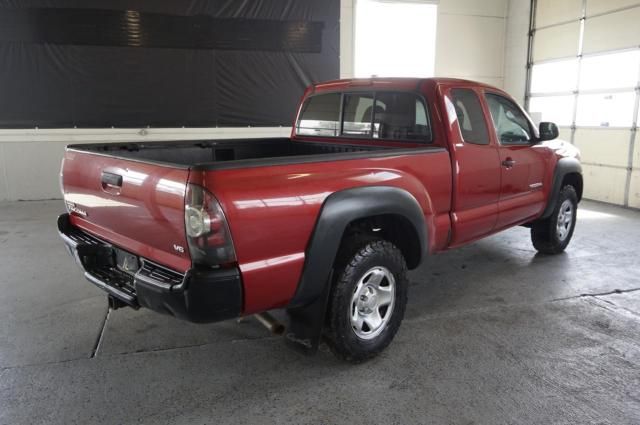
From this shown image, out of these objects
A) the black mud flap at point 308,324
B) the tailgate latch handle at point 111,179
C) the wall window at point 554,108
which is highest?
the wall window at point 554,108

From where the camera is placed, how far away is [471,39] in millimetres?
9992

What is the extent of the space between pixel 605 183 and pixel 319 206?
762cm

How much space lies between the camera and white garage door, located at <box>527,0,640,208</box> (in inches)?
299

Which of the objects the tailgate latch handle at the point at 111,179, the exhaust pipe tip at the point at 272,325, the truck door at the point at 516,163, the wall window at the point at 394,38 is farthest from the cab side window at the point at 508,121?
the wall window at the point at 394,38

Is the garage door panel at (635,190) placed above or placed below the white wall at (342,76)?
below

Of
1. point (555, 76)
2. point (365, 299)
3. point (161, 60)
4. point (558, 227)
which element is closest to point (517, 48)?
point (555, 76)

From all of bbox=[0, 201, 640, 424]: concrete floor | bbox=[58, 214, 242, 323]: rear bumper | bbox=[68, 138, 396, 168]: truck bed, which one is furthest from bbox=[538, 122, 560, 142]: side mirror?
bbox=[58, 214, 242, 323]: rear bumper

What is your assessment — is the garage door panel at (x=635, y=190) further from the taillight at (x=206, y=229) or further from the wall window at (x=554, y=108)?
the taillight at (x=206, y=229)

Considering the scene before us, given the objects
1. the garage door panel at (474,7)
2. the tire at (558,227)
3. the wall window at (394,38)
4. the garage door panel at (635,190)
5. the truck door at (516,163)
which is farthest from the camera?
the garage door panel at (474,7)

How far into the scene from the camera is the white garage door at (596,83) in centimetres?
760

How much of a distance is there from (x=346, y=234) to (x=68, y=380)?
5.65 feet

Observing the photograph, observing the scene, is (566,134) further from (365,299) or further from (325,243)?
(325,243)

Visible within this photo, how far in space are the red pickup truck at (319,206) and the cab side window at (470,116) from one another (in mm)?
14

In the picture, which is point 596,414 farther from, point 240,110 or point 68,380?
point 240,110
